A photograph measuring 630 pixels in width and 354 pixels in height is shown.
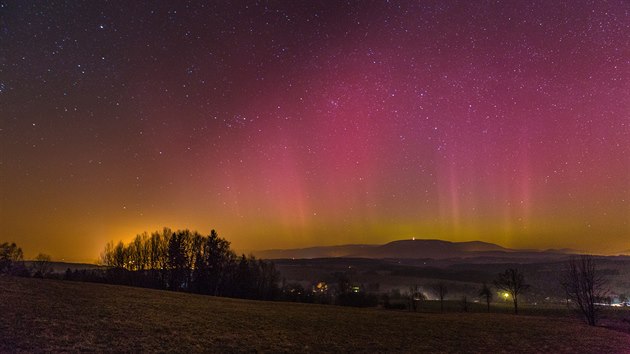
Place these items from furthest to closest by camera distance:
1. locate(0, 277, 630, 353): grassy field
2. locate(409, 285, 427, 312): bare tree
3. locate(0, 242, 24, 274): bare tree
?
locate(409, 285, 427, 312): bare tree < locate(0, 242, 24, 274): bare tree < locate(0, 277, 630, 353): grassy field

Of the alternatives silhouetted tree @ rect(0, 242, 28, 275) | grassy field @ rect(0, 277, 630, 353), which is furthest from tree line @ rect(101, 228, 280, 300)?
grassy field @ rect(0, 277, 630, 353)

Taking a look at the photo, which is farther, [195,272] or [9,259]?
[195,272]

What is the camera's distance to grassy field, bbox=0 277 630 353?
2136cm

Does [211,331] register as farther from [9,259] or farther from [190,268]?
[190,268]

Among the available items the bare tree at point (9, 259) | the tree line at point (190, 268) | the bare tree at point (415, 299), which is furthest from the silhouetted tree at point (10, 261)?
the bare tree at point (415, 299)

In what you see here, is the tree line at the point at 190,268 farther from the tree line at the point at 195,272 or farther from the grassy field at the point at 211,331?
the grassy field at the point at 211,331

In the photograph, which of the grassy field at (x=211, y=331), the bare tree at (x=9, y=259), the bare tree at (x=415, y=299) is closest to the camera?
the grassy field at (x=211, y=331)

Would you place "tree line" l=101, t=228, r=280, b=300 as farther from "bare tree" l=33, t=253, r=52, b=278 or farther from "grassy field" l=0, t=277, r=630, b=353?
"grassy field" l=0, t=277, r=630, b=353

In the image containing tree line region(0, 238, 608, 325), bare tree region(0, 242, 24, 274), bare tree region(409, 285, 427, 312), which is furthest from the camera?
tree line region(0, 238, 608, 325)

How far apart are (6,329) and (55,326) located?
8.22 ft

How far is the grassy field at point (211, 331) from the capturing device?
21.4 meters

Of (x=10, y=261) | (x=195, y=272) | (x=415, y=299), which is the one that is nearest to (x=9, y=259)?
(x=10, y=261)

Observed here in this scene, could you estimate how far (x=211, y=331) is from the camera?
27.0 metres

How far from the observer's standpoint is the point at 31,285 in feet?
121
